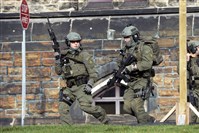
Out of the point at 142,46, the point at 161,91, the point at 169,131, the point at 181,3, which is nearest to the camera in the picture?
the point at 169,131

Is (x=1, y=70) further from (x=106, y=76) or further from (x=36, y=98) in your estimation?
(x=106, y=76)

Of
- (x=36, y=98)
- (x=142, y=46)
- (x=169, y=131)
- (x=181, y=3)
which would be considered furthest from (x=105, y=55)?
(x=169, y=131)

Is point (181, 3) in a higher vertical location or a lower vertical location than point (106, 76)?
higher

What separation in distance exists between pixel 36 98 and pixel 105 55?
1921 millimetres

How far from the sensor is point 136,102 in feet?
55.7

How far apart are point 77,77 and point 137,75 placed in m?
1.18

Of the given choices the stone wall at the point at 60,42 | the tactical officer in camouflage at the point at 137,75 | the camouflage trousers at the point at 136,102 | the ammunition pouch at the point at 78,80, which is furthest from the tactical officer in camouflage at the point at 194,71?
the stone wall at the point at 60,42

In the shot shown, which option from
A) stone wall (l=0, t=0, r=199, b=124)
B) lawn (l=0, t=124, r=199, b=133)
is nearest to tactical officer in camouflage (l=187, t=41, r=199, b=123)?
lawn (l=0, t=124, r=199, b=133)

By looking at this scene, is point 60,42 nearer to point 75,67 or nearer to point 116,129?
point 75,67

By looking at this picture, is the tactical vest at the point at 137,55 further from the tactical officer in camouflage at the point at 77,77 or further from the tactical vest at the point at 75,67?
the tactical vest at the point at 75,67

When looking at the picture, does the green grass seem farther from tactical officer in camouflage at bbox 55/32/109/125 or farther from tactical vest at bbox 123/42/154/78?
tactical officer in camouflage at bbox 55/32/109/125

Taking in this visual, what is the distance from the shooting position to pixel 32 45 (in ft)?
72.3

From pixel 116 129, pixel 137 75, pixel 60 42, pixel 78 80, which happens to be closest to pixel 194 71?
pixel 137 75

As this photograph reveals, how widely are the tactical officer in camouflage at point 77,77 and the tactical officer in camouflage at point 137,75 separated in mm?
633
